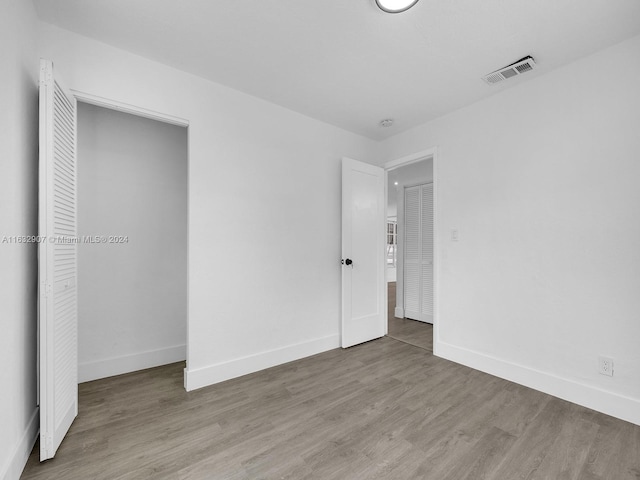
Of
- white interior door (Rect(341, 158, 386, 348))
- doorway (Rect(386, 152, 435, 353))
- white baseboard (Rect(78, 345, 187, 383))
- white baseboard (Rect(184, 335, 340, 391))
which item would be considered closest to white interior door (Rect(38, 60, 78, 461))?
white baseboard (Rect(78, 345, 187, 383))

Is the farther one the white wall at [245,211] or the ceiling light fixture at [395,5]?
the white wall at [245,211]

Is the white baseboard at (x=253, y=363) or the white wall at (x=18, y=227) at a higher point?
the white wall at (x=18, y=227)

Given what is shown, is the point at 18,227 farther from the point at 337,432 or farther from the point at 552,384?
the point at 552,384

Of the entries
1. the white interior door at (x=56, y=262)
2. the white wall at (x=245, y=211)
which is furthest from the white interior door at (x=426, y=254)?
the white interior door at (x=56, y=262)

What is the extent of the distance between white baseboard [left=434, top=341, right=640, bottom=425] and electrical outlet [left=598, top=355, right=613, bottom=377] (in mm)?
133

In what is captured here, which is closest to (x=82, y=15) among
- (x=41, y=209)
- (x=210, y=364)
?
(x=41, y=209)

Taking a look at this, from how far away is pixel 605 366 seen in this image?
6.98ft

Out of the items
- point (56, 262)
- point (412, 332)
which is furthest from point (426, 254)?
point (56, 262)

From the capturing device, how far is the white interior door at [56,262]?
1.58m

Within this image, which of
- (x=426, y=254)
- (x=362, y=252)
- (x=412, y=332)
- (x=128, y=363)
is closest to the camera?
(x=128, y=363)

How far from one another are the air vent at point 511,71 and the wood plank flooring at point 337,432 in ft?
8.72

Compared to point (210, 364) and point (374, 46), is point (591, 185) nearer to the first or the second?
point (374, 46)

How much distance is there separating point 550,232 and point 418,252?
2.25m

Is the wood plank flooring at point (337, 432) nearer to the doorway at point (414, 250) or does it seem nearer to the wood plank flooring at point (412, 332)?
the wood plank flooring at point (412, 332)
